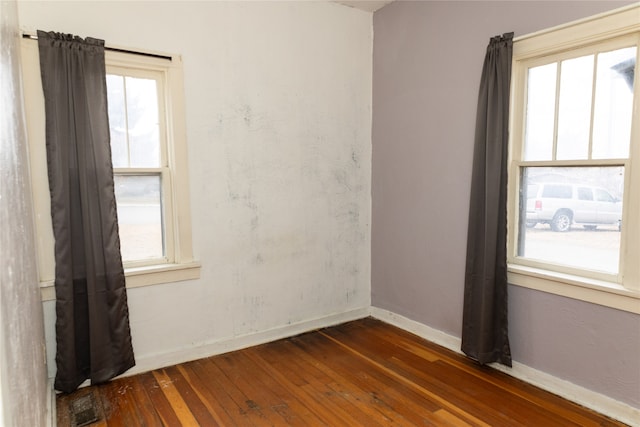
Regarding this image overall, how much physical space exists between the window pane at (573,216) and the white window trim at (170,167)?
2.38m

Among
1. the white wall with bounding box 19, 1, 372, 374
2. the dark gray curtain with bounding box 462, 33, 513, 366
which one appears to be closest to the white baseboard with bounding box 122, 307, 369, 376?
the white wall with bounding box 19, 1, 372, 374

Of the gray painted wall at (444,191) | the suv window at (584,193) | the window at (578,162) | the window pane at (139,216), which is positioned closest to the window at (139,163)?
the window pane at (139,216)

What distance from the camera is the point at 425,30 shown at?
326cm

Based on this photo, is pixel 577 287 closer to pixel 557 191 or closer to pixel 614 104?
pixel 557 191

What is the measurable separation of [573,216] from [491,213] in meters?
0.47

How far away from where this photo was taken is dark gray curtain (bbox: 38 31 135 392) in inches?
94.6

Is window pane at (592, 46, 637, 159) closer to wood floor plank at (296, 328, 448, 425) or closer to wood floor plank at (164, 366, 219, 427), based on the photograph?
wood floor plank at (296, 328, 448, 425)

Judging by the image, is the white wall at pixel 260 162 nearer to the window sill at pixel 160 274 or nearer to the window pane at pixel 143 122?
the window sill at pixel 160 274

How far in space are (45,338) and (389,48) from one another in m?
3.40

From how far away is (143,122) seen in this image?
2.80 meters

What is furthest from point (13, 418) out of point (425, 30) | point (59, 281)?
point (425, 30)

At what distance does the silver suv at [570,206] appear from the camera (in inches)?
92.6

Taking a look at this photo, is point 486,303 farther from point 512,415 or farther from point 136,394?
point 136,394

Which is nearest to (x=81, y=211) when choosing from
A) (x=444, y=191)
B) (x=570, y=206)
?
(x=444, y=191)
